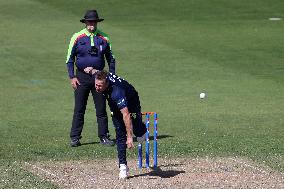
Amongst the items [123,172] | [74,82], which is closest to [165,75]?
[74,82]

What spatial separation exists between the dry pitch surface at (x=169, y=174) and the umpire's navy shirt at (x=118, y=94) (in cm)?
113

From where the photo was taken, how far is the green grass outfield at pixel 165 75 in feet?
53.9

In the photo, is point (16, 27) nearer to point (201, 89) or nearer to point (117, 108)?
point (201, 89)

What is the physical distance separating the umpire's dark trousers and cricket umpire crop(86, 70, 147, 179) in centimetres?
226

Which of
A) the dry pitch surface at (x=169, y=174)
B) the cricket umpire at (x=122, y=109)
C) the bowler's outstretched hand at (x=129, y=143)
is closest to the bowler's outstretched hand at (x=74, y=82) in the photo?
the dry pitch surface at (x=169, y=174)

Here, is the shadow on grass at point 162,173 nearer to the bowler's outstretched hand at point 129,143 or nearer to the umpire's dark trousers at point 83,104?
the bowler's outstretched hand at point 129,143

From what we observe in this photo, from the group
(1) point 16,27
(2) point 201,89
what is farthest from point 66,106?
(1) point 16,27

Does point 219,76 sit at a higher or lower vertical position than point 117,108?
lower

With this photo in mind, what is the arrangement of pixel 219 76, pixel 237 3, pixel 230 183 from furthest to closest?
1. pixel 237 3
2. pixel 219 76
3. pixel 230 183

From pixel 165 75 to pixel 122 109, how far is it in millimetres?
12652

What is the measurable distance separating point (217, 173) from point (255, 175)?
2.03ft

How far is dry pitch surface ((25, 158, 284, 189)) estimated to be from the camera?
13273 millimetres

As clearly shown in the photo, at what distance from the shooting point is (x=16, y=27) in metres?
33.0

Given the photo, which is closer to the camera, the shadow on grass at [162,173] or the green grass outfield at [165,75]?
the shadow on grass at [162,173]
